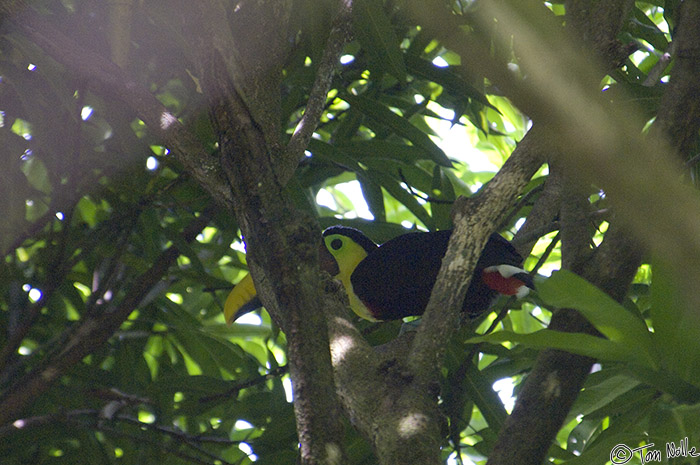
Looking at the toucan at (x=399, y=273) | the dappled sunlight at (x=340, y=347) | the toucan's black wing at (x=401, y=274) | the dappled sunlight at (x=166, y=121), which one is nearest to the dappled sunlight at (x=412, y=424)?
the dappled sunlight at (x=340, y=347)

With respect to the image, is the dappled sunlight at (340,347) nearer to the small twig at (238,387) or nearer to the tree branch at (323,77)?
the tree branch at (323,77)

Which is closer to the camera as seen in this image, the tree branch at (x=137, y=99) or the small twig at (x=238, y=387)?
the tree branch at (x=137, y=99)

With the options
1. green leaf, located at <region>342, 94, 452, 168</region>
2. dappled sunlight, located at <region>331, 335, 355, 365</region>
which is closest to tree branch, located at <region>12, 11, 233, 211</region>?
dappled sunlight, located at <region>331, 335, 355, 365</region>

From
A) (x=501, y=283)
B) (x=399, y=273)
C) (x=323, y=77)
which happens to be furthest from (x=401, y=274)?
(x=323, y=77)

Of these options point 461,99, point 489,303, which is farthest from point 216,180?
point 461,99

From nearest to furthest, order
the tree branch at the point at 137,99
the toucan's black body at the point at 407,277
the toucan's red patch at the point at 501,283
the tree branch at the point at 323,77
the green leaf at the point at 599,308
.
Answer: the green leaf at the point at 599,308, the tree branch at the point at 137,99, the tree branch at the point at 323,77, the toucan's red patch at the point at 501,283, the toucan's black body at the point at 407,277

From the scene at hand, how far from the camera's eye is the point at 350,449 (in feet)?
5.58

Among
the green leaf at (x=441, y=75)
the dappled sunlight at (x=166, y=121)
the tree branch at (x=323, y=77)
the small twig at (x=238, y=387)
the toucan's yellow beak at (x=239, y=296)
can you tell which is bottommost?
the small twig at (x=238, y=387)

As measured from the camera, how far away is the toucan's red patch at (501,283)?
1828mm

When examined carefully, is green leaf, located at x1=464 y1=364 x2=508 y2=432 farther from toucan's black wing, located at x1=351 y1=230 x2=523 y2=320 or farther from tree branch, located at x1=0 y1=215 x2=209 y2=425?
tree branch, located at x1=0 y1=215 x2=209 y2=425

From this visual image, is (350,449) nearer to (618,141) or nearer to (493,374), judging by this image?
(493,374)

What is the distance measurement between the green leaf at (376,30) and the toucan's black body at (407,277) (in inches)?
18.3

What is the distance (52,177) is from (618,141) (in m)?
1.62

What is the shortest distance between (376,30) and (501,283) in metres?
0.71
